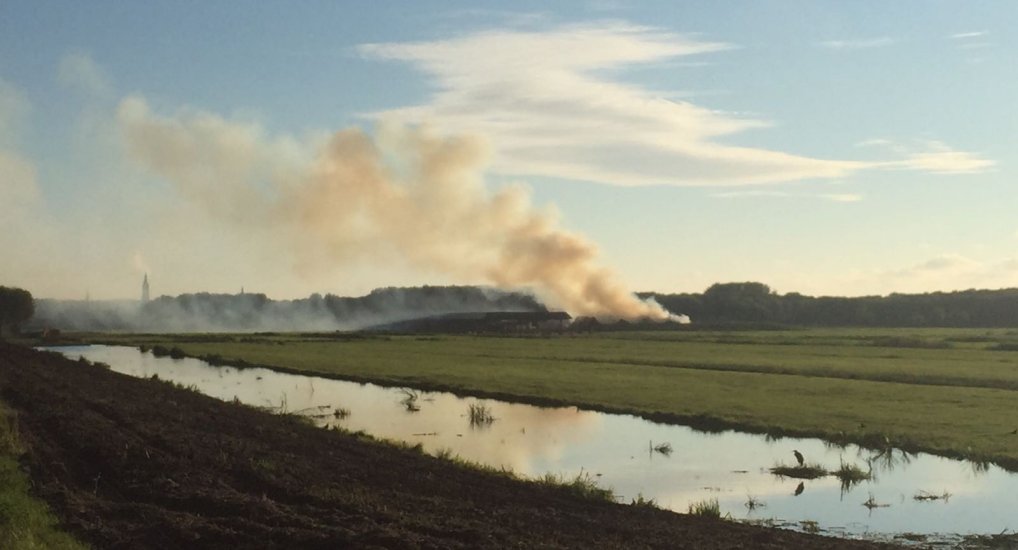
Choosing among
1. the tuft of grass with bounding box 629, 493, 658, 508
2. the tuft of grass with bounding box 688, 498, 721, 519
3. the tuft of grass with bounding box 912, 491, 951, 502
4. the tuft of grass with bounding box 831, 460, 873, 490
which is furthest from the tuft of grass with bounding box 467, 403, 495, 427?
the tuft of grass with bounding box 912, 491, 951, 502

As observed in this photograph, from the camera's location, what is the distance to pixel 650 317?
566ft

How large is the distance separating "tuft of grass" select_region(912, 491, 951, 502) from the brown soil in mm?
7996

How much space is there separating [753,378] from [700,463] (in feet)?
105

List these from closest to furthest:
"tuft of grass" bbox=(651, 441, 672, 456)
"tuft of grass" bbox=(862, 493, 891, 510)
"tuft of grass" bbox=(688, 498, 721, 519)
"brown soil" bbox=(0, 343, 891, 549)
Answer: "brown soil" bbox=(0, 343, 891, 549), "tuft of grass" bbox=(688, 498, 721, 519), "tuft of grass" bbox=(862, 493, 891, 510), "tuft of grass" bbox=(651, 441, 672, 456)

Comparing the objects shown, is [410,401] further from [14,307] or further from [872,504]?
[14,307]

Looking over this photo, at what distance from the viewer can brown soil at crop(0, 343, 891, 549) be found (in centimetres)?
1844

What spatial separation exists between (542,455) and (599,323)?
4949 inches

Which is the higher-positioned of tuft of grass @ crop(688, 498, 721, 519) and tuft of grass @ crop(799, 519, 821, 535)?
tuft of grass @ crop(688, 498, 721, 519)

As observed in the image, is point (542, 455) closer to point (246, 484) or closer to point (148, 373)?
point (246, 484)

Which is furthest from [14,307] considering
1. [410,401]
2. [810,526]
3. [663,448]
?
[810,526]

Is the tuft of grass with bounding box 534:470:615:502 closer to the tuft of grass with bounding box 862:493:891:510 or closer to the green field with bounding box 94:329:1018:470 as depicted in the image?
the tuft of grass with bounding box 862:493:891:510

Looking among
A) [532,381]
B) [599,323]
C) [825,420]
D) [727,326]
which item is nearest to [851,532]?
[825,420]

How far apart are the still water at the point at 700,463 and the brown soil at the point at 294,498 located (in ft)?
11.8

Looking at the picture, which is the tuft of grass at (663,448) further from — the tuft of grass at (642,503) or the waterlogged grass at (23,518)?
the waterlogged grass at (23,518)
